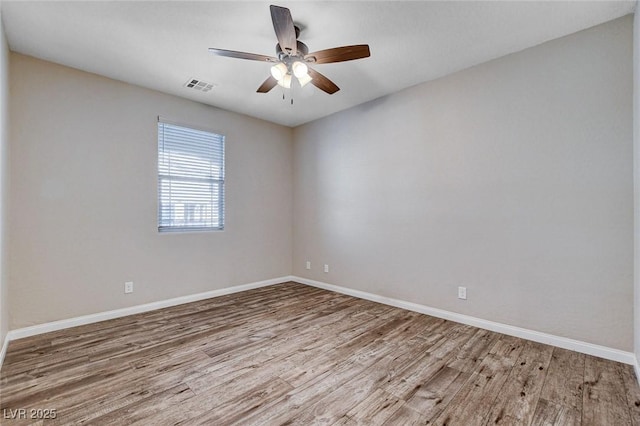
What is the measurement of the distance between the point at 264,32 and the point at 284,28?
59cm

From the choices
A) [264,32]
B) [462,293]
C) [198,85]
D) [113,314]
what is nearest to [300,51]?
[264,32]

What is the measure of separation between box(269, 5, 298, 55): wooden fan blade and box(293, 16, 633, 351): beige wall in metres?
1.91

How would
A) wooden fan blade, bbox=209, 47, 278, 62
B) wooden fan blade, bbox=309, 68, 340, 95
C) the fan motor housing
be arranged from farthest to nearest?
1. wooden fan blade, bbox=309, 68, 340, 95
2. the fan motor housing
3. wooden fan blade, bbox=209, 47, 278, 62

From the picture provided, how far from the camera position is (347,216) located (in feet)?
14.1

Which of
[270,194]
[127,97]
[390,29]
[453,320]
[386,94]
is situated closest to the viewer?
[390,29]

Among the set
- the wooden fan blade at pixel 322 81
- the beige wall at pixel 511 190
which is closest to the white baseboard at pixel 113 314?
the beige wall at pixel 511 190

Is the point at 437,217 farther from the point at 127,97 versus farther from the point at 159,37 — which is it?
the point at 127,97

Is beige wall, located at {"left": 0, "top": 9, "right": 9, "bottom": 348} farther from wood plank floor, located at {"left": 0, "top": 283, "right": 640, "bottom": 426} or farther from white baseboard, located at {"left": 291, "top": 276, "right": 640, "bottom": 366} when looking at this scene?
white baseboard, located at {"left": 291, "top": 276, "right": 640, "bottom": 366}

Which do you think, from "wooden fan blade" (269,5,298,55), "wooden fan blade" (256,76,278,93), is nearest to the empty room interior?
"wooden fan blade" (269,5,298,55)

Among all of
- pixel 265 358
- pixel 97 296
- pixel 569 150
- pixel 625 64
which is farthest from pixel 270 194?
pixel 625 64

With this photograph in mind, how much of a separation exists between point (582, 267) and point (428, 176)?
162cm

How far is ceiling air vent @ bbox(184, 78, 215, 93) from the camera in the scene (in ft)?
11.0

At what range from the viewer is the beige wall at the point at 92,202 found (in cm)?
279

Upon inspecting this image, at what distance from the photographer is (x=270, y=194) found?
4.86 m
